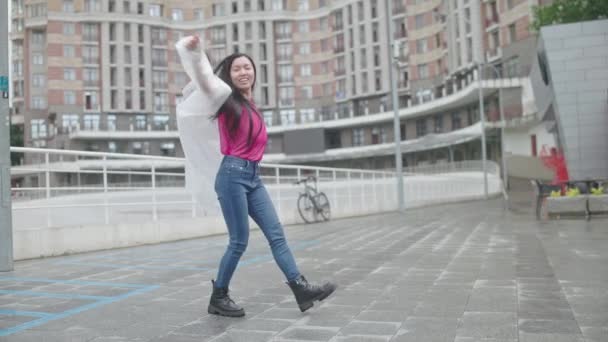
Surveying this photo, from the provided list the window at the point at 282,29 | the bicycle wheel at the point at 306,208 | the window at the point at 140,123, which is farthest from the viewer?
the window at the point at 282,29

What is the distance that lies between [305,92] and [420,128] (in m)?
17.6

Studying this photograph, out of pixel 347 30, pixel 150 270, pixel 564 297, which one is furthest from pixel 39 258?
pixel 347 30

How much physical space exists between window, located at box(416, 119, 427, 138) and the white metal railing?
27.8 m

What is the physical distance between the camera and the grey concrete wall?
17.1 m

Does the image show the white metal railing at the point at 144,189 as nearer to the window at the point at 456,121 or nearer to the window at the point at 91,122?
the window at the point at 456,121

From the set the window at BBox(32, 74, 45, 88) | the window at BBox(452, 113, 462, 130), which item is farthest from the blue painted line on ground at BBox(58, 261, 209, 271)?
the window at BBox(32, 74, 45, 88)

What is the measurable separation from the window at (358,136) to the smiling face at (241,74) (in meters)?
64.8

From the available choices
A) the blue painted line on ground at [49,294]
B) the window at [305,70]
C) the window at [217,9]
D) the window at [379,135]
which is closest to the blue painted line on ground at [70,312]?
the blue painted line on ground at [49,294]

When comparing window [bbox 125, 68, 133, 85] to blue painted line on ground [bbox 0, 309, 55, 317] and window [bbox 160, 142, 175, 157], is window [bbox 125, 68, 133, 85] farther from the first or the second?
blue painted line on ground [bbox 0, 309, 55, 317]

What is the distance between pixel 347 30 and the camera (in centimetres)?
6994

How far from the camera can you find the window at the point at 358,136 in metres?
68.8

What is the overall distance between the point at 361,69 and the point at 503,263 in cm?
6340

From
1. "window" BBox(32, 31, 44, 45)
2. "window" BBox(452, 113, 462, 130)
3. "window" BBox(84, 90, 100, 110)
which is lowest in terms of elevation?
"window" BBox(452, 113, 462, 130)

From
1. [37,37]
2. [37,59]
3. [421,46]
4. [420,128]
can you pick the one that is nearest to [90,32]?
[37,37]
